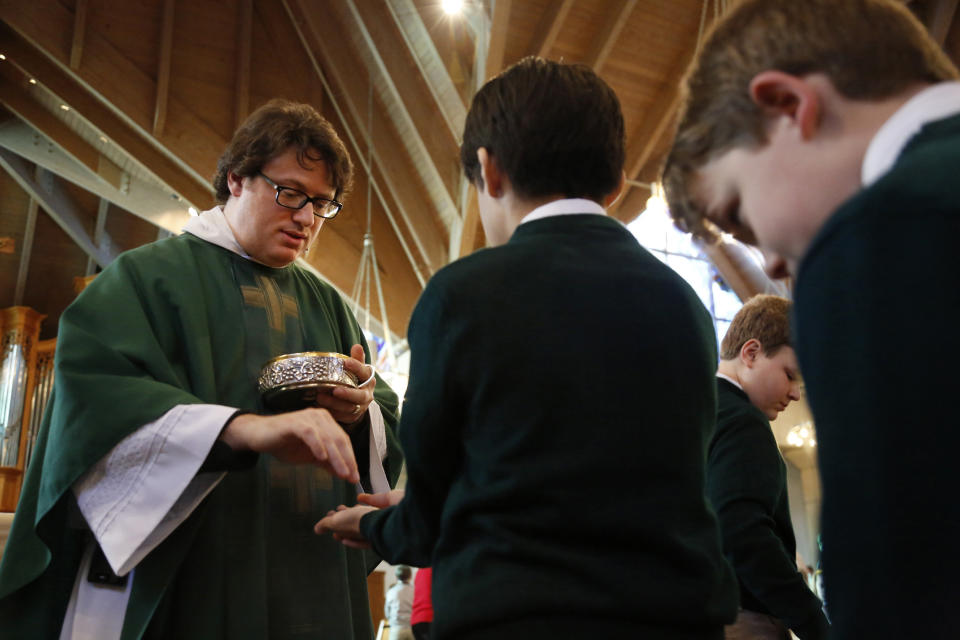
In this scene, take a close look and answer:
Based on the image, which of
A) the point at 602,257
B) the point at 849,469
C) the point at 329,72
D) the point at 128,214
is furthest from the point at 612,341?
the point at 128,214

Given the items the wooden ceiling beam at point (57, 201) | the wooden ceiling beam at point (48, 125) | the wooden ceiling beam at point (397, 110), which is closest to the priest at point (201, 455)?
the wooden ceiling beam at point (397, 110)

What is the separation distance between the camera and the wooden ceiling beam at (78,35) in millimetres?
8398

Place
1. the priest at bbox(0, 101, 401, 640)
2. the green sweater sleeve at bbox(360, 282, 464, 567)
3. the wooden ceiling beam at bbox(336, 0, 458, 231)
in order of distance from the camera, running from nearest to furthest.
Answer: the green sweater sleeve at bbox(360, 282, 464, 567), the priest at bbox(0, 101, 401, 640), the wooden ceiling beam at bbox(336, 0, 458, 231)

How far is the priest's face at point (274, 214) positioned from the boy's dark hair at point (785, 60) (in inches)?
57.6

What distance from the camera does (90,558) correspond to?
1.94 m

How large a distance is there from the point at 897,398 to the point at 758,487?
1.80m

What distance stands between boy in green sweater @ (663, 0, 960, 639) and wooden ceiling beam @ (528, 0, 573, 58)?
641cm

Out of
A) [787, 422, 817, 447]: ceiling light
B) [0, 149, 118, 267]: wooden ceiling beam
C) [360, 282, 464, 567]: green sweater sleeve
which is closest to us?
[360, 282, 464, 567]: green sweater sleeve

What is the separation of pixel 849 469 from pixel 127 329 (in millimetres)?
1646

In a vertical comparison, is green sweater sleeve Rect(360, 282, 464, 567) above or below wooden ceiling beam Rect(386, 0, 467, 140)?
below

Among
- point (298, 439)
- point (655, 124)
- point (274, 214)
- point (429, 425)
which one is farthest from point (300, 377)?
point (655, 124)

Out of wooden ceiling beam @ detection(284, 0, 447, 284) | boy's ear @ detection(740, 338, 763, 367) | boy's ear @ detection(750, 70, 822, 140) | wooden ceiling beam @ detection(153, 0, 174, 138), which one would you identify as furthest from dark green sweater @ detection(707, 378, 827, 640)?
wooden ceiling beam @ detection(153, 0, 174, 138)

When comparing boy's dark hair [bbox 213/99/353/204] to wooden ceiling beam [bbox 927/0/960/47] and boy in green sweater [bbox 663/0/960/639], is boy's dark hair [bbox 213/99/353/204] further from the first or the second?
wooden ceiling beam [bbox 927/0/960/47]

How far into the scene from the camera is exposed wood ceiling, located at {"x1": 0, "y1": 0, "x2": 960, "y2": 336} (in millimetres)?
7785
